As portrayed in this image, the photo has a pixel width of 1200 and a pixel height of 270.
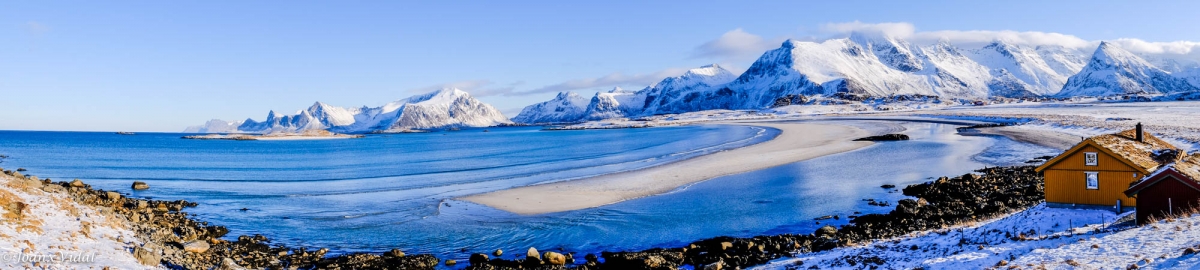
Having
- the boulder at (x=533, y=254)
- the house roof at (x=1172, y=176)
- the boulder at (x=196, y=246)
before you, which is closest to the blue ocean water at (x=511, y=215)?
the boulder at (x=533, y=254)

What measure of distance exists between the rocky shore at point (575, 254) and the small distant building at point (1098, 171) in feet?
7.48

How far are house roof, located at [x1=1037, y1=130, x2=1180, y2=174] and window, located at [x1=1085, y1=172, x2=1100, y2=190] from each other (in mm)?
820

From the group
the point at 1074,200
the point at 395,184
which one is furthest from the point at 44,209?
the point at 1074,200

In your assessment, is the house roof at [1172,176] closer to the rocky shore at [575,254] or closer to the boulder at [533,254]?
the rocky shore at [575,254]

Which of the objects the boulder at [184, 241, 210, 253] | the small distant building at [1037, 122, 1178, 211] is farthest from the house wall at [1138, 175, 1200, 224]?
the boulder at [184, 241, 210, 253]

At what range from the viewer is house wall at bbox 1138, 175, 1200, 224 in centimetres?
1870

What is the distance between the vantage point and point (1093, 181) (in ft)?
72.5

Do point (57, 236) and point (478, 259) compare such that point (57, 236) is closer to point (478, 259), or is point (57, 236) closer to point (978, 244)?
point (478, 259)

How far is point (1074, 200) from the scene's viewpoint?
22359 millimetres

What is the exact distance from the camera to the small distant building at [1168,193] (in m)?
18.6

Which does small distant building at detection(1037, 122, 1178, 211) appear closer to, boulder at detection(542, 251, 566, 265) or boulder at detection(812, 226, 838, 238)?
boulder at detection(812, 226, 838, 238)

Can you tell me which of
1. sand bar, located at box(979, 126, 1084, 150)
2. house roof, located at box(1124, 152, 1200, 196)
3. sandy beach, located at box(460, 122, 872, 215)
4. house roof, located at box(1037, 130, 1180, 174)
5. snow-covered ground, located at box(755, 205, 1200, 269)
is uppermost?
house roof, located at box(1037, 130, 1180, 174)

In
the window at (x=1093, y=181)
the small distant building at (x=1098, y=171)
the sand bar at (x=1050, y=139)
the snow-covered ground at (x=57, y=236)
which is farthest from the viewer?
the sand bar at (x=1050, y=139)

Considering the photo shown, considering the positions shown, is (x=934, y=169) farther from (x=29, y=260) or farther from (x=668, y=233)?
(x=29, y=260)
